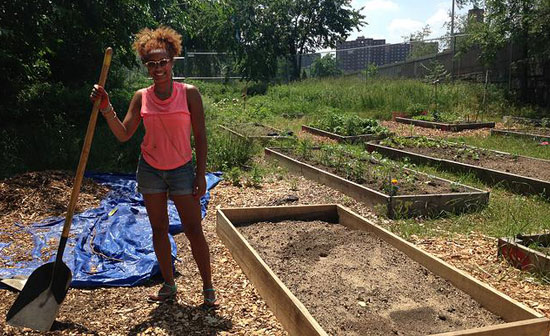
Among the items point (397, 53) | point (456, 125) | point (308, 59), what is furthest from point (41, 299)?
point (308, 59)

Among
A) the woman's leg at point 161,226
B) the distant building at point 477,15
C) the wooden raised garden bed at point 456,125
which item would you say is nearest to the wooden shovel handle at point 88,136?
the woman's leg at point 161,226

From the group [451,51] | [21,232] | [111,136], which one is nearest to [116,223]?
[21,232]

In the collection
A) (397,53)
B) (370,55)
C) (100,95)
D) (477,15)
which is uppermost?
(477,15)

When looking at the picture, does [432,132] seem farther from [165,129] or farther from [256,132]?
[165,129]

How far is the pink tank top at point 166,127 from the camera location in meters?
2.99

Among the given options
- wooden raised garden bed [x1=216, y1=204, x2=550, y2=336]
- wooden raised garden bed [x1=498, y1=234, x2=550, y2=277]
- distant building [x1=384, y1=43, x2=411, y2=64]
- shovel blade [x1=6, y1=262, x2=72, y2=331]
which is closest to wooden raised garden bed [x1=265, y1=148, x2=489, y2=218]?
wooden raised garden bed [x1=216, y1=204, x2=550, y2=336]

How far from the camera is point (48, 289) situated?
3018 millimetres

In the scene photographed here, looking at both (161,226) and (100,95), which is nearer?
(100,95)

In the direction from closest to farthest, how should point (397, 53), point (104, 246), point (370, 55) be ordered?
point (104, 246), point (370, 55), point (397, 53)

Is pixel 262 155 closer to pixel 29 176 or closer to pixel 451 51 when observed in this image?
pixel 29 176

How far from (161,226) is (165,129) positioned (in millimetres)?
701

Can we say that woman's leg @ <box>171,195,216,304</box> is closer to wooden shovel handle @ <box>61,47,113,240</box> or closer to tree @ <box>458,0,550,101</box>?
wooden shovel handle @ <box>61,47,113,240</box>

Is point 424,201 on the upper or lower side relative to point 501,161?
lower

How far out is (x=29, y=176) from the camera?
5.95m
